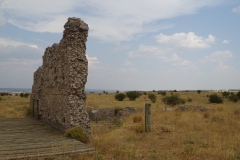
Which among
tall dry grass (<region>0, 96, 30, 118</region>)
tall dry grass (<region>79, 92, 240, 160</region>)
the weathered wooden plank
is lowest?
tall dry grass (<region>79, 92, 240, 160</region>)

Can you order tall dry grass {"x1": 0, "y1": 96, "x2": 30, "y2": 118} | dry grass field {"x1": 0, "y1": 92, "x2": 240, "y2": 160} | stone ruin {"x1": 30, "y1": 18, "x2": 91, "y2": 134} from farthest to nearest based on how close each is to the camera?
1. tall dry grass {"x1": 0, "y1": 96, "x2": 30, "y2": 118}
2. stone ruin {"x1": 30, "y1": 18, "x2": 91, "y2": 134}
3. dry grass field {"x1": 0, "y1": 92, "x2": 240, "y2": 160}

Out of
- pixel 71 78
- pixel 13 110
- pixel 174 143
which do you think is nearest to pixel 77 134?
pixel 71 78

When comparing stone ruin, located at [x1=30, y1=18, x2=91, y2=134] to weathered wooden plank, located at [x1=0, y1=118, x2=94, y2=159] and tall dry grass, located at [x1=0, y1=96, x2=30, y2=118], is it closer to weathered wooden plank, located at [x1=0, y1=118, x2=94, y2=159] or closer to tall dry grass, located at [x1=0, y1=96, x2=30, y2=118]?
weathered wooden plank, located at [x1=0, y1=118, x2=94, y2=159]

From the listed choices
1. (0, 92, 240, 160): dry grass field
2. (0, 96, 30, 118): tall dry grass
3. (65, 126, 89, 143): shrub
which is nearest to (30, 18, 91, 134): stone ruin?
(65, 126, 89, 143): shrub

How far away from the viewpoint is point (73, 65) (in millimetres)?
9422

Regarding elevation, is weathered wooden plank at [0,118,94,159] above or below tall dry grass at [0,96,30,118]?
above

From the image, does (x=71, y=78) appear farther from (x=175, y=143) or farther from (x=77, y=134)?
(x=175, y=143)

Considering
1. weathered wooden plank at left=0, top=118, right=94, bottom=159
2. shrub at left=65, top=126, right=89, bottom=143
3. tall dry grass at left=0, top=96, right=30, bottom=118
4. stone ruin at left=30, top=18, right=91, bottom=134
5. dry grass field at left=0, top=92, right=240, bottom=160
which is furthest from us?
tall dry grass at left=0, top=96, right=30, bottom=118

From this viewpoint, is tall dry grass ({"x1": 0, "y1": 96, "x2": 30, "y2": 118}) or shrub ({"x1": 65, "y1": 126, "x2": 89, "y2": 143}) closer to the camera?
shrub ({"x1": 65, "y1": 126, "x2": 89, "y2": 143})

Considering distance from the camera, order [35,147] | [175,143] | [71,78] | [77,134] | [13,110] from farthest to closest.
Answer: [13,110], [175,143], [71,78], [77,134], [35,147]

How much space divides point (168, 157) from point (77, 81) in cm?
Result: 429

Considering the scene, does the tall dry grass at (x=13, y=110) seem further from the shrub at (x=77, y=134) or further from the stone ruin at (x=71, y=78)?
the shrub at (x=77, y=134)

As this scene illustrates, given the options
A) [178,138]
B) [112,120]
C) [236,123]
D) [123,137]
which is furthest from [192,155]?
[112,120]

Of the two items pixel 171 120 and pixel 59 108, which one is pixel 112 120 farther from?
pixel 59 108
